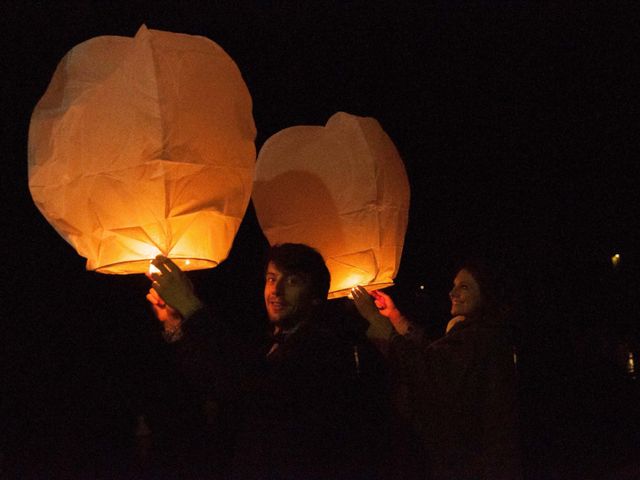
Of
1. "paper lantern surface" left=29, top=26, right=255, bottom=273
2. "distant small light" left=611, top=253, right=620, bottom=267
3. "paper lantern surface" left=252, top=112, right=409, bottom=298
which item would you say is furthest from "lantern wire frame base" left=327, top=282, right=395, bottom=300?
"distant small light" left=611, top=253, right=620, bottom=267

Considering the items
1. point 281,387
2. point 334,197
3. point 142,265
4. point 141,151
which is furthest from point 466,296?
point 141,151

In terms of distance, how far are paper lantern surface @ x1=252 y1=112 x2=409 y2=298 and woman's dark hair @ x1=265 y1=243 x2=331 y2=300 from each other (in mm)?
481

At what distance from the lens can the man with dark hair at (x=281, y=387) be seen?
6.24 feet

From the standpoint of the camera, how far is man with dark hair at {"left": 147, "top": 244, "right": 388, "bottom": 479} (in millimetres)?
1903

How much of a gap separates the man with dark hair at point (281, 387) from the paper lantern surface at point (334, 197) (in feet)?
2.25

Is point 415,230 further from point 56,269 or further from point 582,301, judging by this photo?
point 56,269

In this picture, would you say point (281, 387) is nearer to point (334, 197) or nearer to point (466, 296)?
point (334, 197)

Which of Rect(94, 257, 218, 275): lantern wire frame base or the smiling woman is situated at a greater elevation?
Rect(94, 257, 218, 275): lantern wire frame base

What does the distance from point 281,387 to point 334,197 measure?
3.45 feet

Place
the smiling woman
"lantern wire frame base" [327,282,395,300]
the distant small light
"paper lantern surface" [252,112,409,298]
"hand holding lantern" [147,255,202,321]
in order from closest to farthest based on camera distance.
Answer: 1. "hand holding lantern" [147,255,202,321]
2. the smiling woman
3. "paper lantern surface" [252,112,409,298]
4. "lantern wire frame base" [327,282,395,300]
5. the distant small light

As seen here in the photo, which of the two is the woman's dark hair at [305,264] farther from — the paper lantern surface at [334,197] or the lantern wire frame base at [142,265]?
the paper lantern surface at [334,197]

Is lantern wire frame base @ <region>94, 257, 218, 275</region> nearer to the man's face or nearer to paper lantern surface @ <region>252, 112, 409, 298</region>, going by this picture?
the man's face

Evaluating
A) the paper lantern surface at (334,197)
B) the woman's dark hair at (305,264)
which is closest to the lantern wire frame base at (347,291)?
the paper lantern surface at (334,197)

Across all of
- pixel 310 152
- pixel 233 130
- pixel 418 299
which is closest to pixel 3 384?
pixel 310 152
